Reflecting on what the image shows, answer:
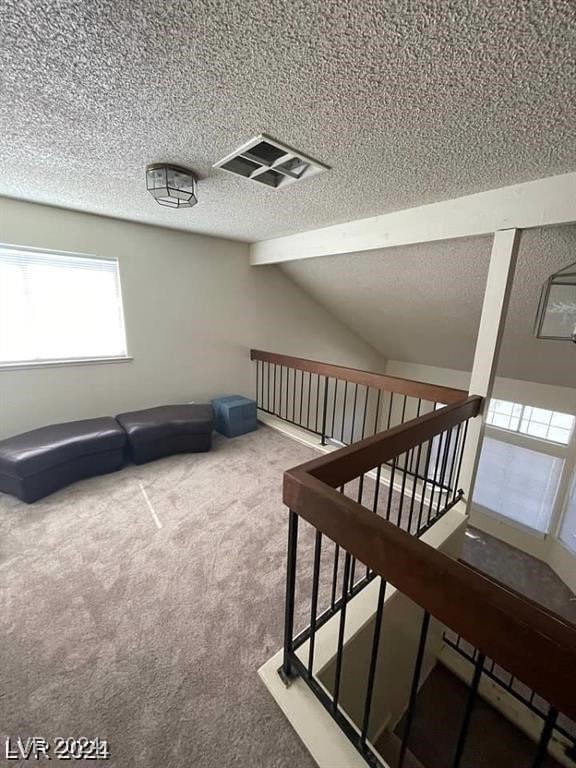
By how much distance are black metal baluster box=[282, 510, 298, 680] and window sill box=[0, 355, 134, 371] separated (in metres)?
2.74

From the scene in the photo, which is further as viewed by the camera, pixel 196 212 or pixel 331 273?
pixel 331 273

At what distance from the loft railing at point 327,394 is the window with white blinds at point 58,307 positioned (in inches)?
67.4

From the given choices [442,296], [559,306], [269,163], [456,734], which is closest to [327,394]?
[442,296]

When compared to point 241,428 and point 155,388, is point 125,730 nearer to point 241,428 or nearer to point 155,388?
point 241,428

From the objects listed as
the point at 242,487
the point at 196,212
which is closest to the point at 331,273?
the point at 196,212

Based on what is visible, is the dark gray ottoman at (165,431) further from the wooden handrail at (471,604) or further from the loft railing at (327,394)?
the wooden handrail at (471,604)

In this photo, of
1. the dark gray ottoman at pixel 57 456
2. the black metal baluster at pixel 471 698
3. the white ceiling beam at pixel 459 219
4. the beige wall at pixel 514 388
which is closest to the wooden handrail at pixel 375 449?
the black metal baluster at pixel 471 698

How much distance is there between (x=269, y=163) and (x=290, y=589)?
201 centimetres

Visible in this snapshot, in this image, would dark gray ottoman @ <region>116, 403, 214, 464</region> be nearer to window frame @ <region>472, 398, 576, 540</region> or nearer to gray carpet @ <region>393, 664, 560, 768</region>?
gray carpet @ <region>393, 664, 560, 768</region>

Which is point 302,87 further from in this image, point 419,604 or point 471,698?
point 471,698

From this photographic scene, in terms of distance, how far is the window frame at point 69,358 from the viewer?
2.53m

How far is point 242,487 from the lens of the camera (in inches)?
98.3

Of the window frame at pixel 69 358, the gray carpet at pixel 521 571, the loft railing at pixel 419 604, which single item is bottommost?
the gray carpet at pixel 521 571

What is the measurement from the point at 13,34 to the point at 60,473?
246 cm
